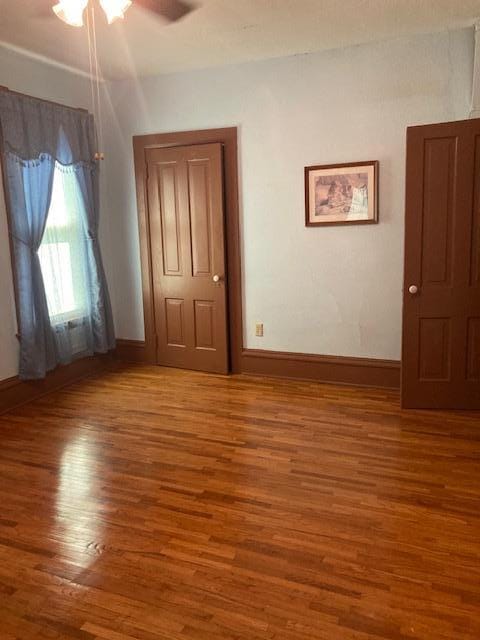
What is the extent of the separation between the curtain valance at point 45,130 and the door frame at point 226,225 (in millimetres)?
466

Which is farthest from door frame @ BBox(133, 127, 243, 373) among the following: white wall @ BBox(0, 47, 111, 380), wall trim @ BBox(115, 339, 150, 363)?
white wall @ BBox(0, 47, 111, 380)

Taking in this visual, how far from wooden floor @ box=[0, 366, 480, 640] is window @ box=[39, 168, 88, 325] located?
3.16ft

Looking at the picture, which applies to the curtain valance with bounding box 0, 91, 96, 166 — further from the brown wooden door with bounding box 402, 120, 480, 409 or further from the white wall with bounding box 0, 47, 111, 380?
the brown wooden door with bounding box 402, 120, 480, 409

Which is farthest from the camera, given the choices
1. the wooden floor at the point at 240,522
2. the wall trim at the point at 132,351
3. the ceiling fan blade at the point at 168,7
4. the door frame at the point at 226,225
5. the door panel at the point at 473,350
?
the wall trim at the point at 132,351

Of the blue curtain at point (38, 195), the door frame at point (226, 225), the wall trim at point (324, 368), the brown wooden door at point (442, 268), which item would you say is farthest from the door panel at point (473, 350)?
the blue curtain at point (38, 195)

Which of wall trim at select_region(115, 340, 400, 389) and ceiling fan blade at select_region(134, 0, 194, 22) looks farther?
wall trim at select_region(115, 340, 400, 389)

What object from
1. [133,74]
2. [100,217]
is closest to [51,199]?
[100,217]

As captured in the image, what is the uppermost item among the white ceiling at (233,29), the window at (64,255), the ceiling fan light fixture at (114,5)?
the white ceiling at (233,29)

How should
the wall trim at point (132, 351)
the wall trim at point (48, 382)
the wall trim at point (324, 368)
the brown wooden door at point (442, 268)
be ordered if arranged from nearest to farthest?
1. the brown wooden door at point (442, 268)
2. the wall trim at point (48, 382)
3. the wall trim at point (324, 368)
4. the wall trim at point (132, 351)

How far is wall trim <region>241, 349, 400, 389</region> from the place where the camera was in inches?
170

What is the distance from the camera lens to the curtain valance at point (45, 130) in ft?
12.7

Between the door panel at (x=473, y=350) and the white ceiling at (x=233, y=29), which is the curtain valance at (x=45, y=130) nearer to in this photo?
the white ceiling at (x=233, y=29)

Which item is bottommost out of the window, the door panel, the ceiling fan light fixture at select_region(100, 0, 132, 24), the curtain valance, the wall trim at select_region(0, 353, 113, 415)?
the wall trim at select_region(0, 353, 113, 415)

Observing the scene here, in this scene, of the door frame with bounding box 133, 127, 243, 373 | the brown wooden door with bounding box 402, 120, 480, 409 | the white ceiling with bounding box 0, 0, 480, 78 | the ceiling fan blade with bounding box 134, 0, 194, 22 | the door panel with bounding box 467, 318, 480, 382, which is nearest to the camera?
the ceiling fan blade with bounding box 134, 0, 194, 22
